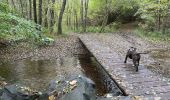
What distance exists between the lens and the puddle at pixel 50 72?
35.9 feet

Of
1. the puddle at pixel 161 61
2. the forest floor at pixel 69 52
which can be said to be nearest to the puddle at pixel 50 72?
the forest floor at pixel 69 52

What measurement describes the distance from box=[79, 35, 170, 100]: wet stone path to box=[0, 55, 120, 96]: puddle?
0.56 meters

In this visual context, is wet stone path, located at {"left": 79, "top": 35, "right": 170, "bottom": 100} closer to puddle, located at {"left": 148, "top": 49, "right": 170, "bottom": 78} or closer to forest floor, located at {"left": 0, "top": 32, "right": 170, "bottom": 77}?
puddle, located at {"left": 148, "top": 49, "right": 170, "bottom": 78}

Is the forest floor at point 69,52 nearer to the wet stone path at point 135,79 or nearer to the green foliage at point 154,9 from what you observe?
the wet stone path at point 135,79

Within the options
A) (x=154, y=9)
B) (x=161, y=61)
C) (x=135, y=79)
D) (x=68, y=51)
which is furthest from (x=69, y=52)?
(x=154, y=9)

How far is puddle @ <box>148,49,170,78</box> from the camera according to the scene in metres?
11.7

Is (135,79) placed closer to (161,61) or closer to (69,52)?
(161,61)

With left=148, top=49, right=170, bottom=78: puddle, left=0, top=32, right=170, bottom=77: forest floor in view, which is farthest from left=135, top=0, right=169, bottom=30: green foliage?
left=148, top=49, right=170, bottom=78: puddle

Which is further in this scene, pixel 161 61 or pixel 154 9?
pixel 154 9

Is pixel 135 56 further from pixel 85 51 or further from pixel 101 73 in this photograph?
pixel 85 51

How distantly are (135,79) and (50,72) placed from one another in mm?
4429

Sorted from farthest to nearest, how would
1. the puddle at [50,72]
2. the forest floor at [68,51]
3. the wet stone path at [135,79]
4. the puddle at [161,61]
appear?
the forest floor at [68,51], the puddle at [161,61], the puddle at [50,72], the wet stone path at [135,79]

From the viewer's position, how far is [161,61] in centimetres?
1393

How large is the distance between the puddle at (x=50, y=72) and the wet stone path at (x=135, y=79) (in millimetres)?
557
